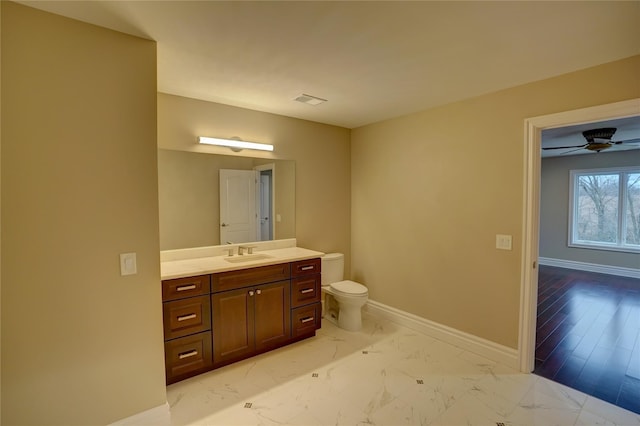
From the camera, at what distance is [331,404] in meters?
2.16

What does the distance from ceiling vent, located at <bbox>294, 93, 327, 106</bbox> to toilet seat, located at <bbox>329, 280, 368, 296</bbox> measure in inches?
76.8

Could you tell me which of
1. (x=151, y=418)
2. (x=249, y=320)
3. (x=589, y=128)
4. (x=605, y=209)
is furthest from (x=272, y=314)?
(x=605, y=209)

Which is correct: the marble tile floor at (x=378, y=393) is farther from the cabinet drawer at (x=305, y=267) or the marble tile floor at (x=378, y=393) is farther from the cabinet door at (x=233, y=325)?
the cabinet drawer at (x=305, y=267)

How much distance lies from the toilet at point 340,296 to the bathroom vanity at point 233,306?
31 cm

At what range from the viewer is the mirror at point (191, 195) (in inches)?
108

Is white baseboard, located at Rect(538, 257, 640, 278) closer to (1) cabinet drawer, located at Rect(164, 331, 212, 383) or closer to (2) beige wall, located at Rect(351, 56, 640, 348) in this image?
(2) beige wall, located at Rect(351, 56, 640, 348)

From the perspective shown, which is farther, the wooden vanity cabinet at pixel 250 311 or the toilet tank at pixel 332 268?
the toilet tank at pixel 332 268

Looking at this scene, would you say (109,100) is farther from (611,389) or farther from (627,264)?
(627,264)

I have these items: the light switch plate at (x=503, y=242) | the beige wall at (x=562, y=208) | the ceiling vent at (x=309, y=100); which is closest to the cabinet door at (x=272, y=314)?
the ceiling vent at (x=309, y=100)

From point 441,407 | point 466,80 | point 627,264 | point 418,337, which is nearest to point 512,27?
point 466,80

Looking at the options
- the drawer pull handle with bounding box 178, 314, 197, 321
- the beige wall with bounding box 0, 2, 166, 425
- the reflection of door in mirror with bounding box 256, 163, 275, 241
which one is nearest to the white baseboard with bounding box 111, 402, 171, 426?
the beige wall with bounding box 0, 2, 166, 425

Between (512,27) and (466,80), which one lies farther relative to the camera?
(466,80)

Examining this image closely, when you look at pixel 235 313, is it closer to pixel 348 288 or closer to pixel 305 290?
pixel 305 290

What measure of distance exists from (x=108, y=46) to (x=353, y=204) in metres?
2.98
